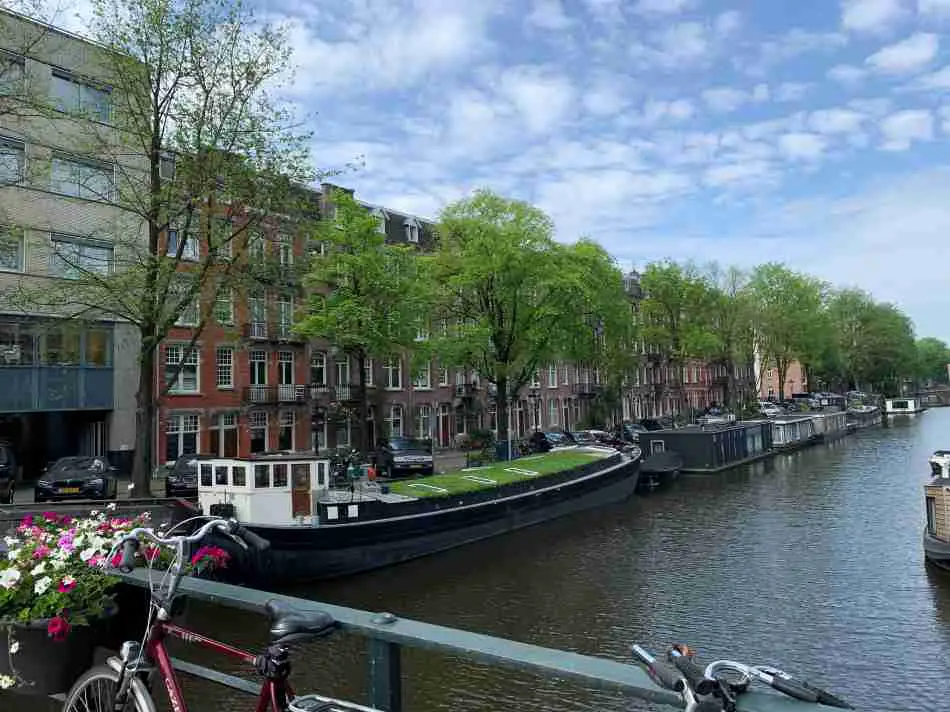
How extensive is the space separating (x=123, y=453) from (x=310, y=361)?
11.8m

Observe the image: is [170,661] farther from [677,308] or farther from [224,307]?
[677,308]

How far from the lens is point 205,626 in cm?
1524

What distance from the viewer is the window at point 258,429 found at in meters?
38.8

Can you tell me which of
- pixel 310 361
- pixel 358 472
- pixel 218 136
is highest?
pixel 218 136

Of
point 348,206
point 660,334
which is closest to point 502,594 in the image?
point 348,206

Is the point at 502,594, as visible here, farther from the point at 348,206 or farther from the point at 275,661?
the point at 348,206

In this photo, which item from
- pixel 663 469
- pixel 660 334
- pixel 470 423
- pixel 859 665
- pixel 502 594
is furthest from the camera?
pixel 660 334

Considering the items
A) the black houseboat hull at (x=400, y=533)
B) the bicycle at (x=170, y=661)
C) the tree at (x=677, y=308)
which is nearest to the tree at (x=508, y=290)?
the black houseboat hull at (x=400, y=533)

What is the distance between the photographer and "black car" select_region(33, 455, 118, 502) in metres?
25.3

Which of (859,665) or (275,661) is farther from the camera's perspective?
(859,665)

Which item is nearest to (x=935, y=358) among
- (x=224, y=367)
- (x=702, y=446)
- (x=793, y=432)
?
(x=793, y=432)

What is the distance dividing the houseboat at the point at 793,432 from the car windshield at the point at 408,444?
29.7 meters

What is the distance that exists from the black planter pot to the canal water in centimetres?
563

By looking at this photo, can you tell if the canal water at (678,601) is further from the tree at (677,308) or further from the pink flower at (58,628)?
the tree at (677,308)
